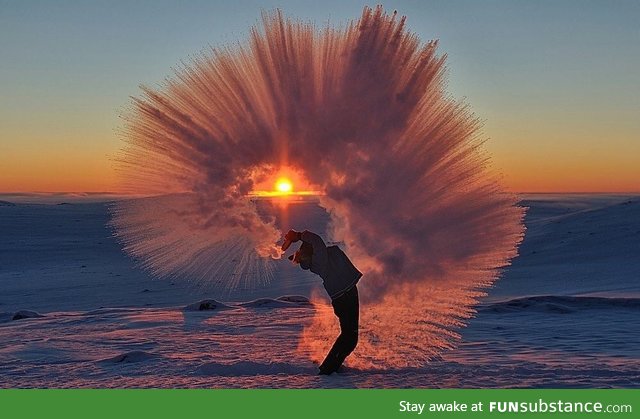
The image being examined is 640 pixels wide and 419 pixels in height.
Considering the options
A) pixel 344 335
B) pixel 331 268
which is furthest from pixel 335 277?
pixel 344 335

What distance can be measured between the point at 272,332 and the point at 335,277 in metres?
3.79

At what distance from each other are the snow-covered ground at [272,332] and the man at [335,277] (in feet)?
1.08

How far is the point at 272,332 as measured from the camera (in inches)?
477

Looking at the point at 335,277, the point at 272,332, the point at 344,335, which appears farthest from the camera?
the point at 272,332

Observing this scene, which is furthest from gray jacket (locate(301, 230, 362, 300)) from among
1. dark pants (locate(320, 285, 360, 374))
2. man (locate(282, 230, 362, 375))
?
dark pants (locate(320, 285, 360, 374))

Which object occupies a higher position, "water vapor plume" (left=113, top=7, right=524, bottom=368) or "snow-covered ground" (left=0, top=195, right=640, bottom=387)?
"water vapor plume" (left=113, top=7, right=524, bottom=368)

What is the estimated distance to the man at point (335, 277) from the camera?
866cm

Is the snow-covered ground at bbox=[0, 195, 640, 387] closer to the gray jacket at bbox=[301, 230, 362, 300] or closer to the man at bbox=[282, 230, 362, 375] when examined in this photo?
the man at bbox=[282, 230, 362, 375]

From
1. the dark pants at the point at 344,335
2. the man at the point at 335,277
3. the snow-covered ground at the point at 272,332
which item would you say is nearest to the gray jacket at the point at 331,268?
the man at the point at 335,277

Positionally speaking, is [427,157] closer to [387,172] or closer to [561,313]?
[387,172]

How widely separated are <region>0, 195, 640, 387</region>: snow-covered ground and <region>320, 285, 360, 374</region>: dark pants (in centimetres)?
25

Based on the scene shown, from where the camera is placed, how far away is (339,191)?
9.66 m

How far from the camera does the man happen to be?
8.66 metres

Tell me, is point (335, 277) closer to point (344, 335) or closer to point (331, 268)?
point (331, 268)
